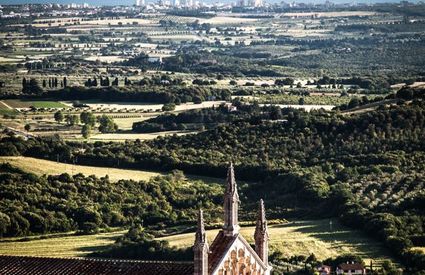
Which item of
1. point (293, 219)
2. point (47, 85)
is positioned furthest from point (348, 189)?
point (47, 85)

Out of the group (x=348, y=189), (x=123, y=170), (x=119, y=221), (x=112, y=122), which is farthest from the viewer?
(x=112, y=122)

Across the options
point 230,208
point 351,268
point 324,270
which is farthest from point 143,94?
point 230,208

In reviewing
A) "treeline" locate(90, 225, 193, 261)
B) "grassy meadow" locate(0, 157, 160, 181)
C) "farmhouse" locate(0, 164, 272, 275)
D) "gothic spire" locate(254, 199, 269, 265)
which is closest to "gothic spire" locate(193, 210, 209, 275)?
"farmhouse" locate(0, 164, 272, 275)

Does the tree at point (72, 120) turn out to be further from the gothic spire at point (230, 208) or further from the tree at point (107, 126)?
the gothic spire at point (230, 208)

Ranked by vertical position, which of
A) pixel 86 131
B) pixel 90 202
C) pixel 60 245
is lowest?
pixel 86 131

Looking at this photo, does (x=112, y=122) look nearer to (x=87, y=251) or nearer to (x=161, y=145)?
(x=161, y=145)

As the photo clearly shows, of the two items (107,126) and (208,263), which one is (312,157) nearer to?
(107,126)

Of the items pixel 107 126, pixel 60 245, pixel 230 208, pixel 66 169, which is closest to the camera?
pixel 230 208

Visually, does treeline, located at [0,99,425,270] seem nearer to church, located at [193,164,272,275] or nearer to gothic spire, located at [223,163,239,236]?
church, located at [193,164,272,275]
